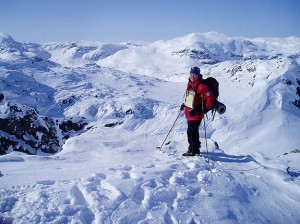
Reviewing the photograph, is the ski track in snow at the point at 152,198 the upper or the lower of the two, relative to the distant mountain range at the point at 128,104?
upper

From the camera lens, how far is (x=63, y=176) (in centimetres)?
616

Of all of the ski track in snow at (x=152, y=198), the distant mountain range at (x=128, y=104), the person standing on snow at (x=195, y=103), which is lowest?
the distant mountain range at (x=128, y=104)

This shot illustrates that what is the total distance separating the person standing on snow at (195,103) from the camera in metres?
7.95

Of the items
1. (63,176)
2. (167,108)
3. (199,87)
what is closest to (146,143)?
(199,87)

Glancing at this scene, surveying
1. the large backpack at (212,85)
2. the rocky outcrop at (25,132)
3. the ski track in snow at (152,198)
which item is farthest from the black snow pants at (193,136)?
the rocky outcrop at (25,132)

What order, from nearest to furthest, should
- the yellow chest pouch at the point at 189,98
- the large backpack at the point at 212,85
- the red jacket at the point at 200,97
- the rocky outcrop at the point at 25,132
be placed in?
1. the red jacket at the point at 200,97
2. the large backpack at the point at 212,85
3. the yellow chest pouch at the point at 189,98
4. the rocky outcrop at the point at 25,132

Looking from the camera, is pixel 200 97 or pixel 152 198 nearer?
pixel 152 198

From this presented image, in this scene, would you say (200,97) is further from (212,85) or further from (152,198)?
(152,198)

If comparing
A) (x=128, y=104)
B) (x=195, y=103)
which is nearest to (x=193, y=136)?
(x=195, y=103)

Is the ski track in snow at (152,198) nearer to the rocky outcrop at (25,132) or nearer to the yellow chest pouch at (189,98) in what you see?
the yellow chest pouch at (189,98)

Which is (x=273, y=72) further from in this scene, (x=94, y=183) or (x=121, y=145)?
(x=94, y=183)

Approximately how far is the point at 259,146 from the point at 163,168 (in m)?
24.6

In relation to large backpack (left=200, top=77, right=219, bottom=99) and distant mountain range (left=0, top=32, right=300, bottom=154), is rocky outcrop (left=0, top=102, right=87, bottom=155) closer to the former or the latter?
distant mountain range (left=0, top=32, right=300, bottom=154)

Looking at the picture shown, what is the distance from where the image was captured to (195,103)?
832 cm
